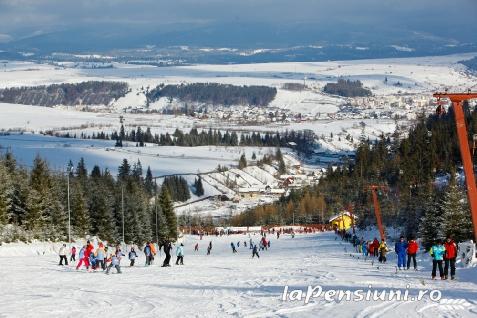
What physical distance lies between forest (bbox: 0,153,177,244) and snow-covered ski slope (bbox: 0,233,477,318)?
19.2 metres

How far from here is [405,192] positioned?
288 ft

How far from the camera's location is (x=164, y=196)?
84.7 metres

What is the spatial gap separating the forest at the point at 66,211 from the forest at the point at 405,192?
20376 mm

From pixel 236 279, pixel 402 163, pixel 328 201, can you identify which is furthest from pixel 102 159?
pixel 236 279

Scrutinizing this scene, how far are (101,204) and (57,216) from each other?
8.02 metres

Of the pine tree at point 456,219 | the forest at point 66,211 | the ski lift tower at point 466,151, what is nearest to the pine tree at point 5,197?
the forest at point 66,211

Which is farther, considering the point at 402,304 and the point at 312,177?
the point at 312,177

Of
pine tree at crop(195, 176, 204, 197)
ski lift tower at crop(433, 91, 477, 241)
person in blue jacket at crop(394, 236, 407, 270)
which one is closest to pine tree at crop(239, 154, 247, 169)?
pine tree at crop(195, 176, 204, 197)

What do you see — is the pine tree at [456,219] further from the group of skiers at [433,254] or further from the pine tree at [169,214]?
the pine tree at [169,214]

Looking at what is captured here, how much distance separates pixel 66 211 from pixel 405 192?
41.0 metres

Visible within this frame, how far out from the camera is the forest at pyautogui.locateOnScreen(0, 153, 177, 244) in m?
52.2

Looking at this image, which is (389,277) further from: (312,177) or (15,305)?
(312,177)

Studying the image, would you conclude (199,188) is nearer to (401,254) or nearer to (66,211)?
(66,211)

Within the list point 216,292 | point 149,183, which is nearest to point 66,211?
point 216,292
